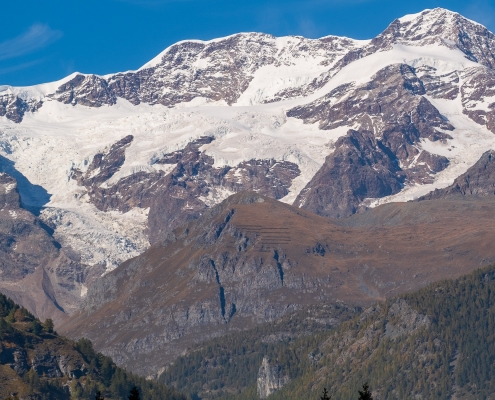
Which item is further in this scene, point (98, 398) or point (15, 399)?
point (15, 399)

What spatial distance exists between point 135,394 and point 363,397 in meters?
23.3

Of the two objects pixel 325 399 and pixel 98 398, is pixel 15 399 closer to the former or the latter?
pixel 98 398

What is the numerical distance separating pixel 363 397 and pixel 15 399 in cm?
4693

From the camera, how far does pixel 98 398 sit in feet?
526

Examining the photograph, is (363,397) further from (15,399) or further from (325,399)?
(15,399)

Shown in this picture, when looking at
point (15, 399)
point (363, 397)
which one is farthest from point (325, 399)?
point (15, 399)

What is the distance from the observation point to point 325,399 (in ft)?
522

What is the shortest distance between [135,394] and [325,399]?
64.0 ft

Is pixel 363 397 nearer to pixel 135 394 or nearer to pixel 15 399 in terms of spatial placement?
pixel 135 394

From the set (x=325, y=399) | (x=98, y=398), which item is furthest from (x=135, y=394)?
(x=325, y=399)

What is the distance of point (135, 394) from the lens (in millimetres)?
158375

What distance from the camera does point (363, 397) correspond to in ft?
518

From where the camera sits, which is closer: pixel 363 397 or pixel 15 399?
pixel 363 397

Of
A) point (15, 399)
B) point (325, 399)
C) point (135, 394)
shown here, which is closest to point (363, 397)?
point (325, 399)
